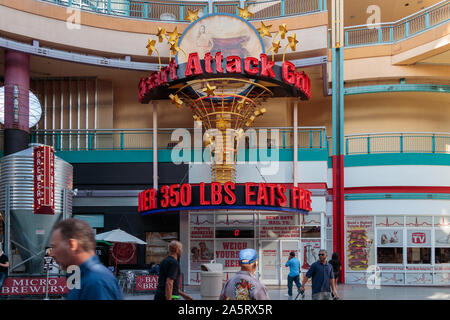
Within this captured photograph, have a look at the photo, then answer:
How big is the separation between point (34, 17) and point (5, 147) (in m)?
5.61

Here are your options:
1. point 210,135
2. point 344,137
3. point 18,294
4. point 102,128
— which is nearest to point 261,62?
point 210,135

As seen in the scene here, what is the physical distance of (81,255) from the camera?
15.7 feet

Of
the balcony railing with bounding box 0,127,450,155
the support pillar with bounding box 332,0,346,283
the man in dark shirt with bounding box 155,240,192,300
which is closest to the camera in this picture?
the man in dark shirt with bounding box 155,240,192,300

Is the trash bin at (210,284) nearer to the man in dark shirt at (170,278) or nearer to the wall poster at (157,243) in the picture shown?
the wall poster at (157,243)

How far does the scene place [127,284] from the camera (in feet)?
73.1

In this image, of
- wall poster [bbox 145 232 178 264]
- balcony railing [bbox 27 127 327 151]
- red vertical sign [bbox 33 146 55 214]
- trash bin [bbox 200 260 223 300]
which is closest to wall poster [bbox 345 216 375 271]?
balcony railing [bbox 27 127 327 151]

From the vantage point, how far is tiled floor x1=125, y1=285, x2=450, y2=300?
21.0 meters

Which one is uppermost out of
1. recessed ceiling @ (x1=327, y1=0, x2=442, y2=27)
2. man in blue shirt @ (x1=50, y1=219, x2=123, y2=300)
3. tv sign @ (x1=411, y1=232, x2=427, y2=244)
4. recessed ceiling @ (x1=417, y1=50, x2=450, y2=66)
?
recessed ceiling @ (x1=327, y1=0, x2=442, y2=27)

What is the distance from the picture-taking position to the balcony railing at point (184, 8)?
2836cm

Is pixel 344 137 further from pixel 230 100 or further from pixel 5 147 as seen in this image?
pixel 5 147

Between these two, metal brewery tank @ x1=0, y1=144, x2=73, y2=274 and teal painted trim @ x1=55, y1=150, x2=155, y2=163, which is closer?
metal brewery tank @ x1=0, y1=144, x2=73, y2=274

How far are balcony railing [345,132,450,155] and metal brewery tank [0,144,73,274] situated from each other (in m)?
13.6

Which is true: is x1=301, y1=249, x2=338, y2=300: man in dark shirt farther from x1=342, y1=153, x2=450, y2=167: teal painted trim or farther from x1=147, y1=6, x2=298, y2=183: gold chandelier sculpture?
x1=342, y1=153, x2=450, y2=167: teal painted trim

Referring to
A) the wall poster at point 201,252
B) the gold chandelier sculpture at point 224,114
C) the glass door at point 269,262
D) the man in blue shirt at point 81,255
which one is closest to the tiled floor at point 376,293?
the glass door at point 269,262
